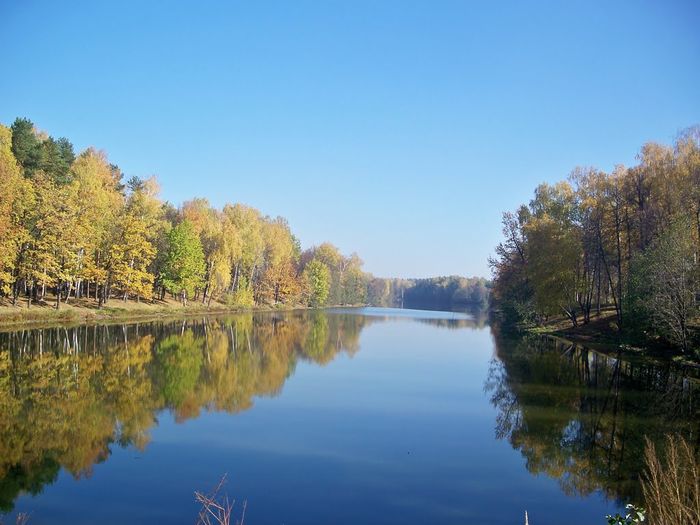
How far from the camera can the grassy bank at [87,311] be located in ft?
124

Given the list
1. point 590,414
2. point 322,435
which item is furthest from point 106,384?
point 590,414

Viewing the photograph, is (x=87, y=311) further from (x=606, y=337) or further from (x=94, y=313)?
(x=606, y=337)

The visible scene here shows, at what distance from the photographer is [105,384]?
1861cm

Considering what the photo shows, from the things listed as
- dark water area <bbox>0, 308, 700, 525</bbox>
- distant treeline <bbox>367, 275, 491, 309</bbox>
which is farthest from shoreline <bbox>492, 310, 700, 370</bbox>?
distant treeline <bbox>367, 275, 491, 309</bbox>

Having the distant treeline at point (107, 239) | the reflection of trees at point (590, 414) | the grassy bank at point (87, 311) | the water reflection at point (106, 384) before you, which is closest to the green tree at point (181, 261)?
the distant treeline at point (107, 239)

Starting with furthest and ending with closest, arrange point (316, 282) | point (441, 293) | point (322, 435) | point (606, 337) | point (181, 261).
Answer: point (441, 293) < point (316, 282) < point (181, 261) < point (606, 337) < point (322, 435)

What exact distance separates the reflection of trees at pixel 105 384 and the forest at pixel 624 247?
17799mm

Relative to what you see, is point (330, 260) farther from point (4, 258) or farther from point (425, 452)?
point (425, 452)

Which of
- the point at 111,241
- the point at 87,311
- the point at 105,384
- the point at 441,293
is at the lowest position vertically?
the point at 105,384

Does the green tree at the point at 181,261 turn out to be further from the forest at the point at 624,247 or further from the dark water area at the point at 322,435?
the forest at the point at 624,247

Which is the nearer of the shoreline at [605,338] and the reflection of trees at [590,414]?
the reflection of trees at [590,414]

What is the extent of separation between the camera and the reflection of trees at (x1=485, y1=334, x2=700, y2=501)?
11.7 meters

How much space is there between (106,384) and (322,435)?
8964 mm

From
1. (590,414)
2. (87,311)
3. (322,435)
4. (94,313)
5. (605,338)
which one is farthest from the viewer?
(94,313)
